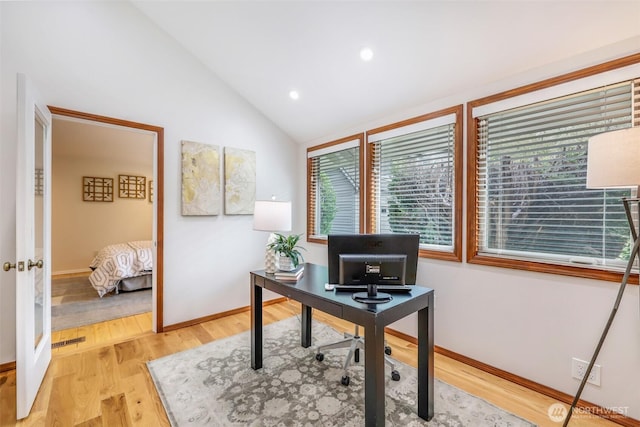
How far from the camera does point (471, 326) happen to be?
232 centimetres

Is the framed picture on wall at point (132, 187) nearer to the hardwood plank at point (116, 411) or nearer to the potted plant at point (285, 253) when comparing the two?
the hardwood plank at point (116, 411)

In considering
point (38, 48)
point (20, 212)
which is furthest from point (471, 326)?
point (38, 48)

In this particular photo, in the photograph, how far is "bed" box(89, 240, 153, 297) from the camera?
4.03 m

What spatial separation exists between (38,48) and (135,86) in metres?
0.70

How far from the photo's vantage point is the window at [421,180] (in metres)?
2.47

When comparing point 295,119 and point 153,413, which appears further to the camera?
point 295,119

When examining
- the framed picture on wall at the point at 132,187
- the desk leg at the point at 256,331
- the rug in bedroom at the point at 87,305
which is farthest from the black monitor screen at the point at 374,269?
the framed picture on wall at the point at 132,187

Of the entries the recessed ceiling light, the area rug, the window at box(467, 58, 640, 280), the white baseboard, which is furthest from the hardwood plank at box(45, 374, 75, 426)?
the white baseboard

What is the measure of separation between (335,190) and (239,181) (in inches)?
49.3

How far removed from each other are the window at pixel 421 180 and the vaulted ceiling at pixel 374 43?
0.26 metres

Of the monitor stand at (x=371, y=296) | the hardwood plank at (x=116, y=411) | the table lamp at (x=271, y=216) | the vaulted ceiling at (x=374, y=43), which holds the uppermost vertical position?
the vaulted ceiling at (x=374, y=43)

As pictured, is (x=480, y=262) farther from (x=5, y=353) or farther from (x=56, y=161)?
(x=56, y=161)

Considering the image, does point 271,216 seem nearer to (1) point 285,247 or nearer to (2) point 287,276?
(1) point 285,247

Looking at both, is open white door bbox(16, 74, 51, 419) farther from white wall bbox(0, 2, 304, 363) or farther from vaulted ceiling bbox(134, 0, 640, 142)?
vaulted ceiling bbox(134, 0, 640, 142)
